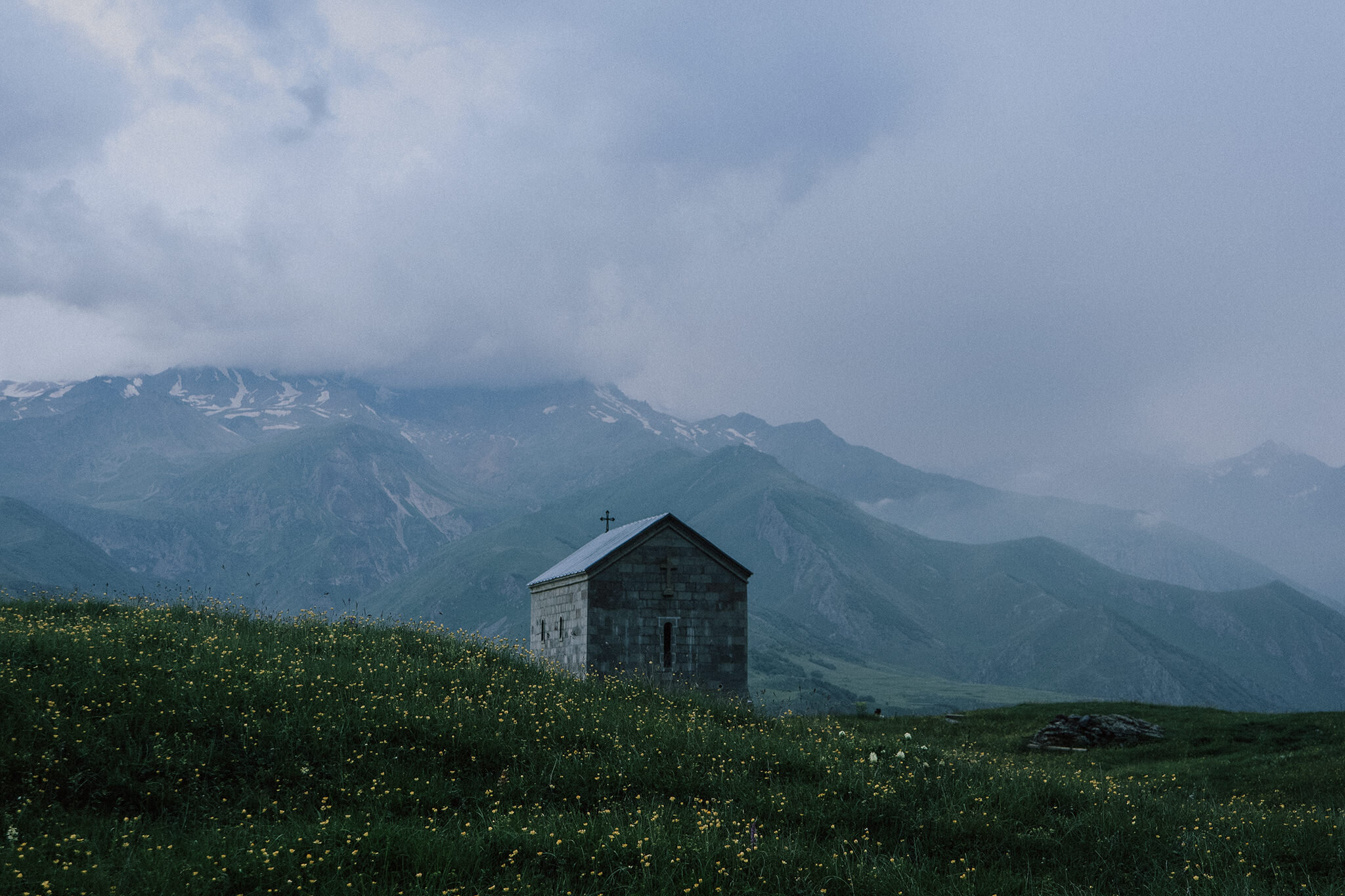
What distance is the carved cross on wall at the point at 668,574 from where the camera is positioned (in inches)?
1575

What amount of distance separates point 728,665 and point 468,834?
27.2m

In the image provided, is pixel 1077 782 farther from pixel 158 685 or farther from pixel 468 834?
pixel 158 685

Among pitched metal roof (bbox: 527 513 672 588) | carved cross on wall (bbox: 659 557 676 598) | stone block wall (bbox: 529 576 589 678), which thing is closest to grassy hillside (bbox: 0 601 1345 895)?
stone block wall (bbox: 529 576 589 678)

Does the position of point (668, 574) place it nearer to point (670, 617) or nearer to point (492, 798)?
point (670, 617)

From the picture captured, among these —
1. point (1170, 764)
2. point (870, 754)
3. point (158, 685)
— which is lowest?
point (1170, 764)

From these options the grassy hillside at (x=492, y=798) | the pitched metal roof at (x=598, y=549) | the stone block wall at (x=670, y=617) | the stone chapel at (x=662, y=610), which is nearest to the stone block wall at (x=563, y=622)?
the stone chapel at (x=662, y=610)

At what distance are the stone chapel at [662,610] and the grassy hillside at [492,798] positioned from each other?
1571 centimetres

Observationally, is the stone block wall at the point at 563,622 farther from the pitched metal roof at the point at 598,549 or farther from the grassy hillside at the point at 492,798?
the grassy hillside at the point at 492,798

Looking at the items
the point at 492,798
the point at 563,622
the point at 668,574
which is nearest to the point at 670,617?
the point at 668,574

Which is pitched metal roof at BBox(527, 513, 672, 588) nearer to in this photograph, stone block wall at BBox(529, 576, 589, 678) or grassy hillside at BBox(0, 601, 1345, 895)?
stone block wall at BBox(529, 576, 589, 678)

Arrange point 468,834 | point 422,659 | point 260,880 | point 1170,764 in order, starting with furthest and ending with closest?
point 1170,764 → point 422,659 → point 468,834 → point 260,880

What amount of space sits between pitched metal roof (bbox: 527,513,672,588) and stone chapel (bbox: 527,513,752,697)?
126mm

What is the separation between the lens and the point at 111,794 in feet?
48.3

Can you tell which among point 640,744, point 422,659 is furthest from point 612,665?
point 640,744
